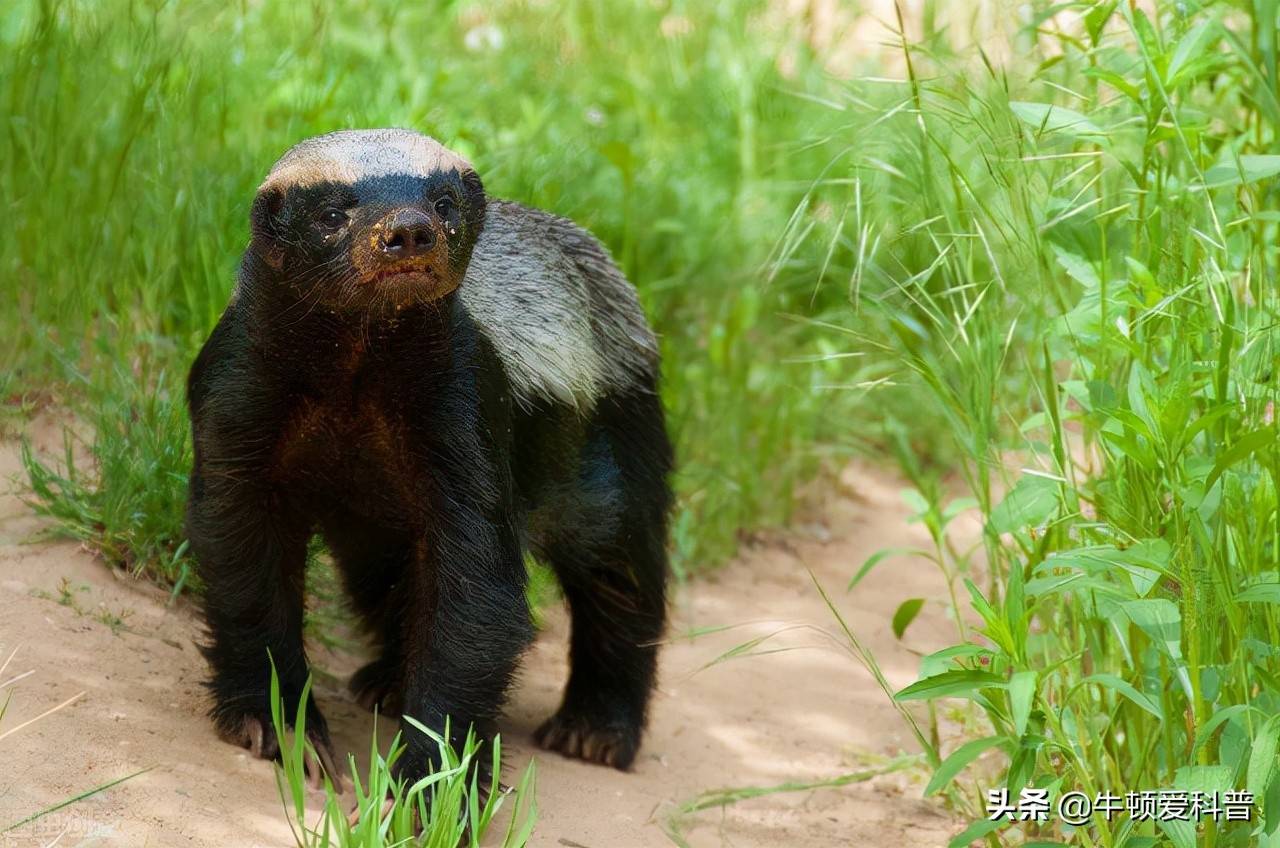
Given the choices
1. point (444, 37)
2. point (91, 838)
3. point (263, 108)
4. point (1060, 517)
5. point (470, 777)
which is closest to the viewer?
point (91, 838)

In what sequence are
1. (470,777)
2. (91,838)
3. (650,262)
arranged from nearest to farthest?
(91,838) → (470,777) → (650,262)

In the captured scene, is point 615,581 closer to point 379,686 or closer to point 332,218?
point 379,686

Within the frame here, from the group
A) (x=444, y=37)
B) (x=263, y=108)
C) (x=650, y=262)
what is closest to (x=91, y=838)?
(x=263, y=108)

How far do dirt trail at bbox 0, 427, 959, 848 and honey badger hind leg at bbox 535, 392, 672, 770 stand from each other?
12 centimetres

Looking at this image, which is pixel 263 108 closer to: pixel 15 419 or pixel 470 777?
pixel 15 419

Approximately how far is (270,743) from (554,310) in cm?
133

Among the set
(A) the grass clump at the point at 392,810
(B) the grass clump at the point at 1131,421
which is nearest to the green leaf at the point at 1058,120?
(B) the grass clump at the point at 1131,421

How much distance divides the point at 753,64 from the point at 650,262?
163 cm

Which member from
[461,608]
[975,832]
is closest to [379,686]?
[461,608]

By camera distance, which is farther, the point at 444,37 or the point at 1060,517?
the point at 444,37

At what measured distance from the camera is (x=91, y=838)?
307cm

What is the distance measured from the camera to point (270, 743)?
3.74 metres

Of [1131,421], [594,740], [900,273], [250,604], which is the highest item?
[1131,421]

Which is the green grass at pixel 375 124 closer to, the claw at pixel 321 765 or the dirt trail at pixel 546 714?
the dirt trail at pixel 546 714
